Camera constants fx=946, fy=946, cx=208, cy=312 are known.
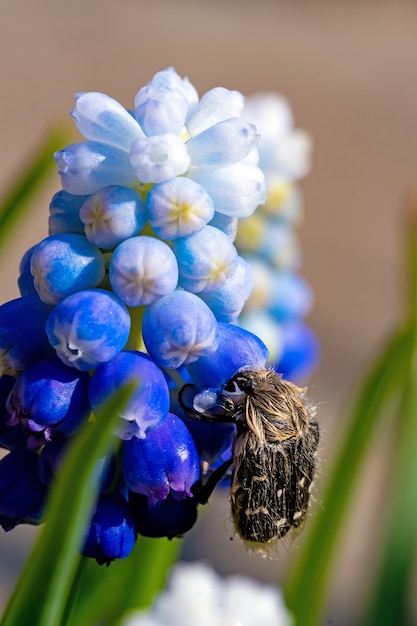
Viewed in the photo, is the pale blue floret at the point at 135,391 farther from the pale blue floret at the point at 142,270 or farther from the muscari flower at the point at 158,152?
the muscari flower at the point at 158,152

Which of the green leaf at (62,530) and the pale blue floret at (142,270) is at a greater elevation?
the pale blue floret at (142,270)

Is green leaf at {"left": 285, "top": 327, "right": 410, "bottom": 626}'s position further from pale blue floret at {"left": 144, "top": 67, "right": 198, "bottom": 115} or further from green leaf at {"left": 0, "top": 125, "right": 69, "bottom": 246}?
green leaf at {"left": 0, "top": 125, "right": 69, "bottom": 246}

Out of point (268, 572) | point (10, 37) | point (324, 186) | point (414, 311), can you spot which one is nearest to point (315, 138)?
point (324, 186)

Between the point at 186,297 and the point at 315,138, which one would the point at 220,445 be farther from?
the point at 315,138

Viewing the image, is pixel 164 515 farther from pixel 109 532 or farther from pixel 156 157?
pixel 156 157

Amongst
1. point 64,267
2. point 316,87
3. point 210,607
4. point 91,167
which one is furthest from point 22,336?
point 316,87

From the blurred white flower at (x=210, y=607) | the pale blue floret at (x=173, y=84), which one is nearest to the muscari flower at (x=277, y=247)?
the blurred white flower at (x=210, y=607)
